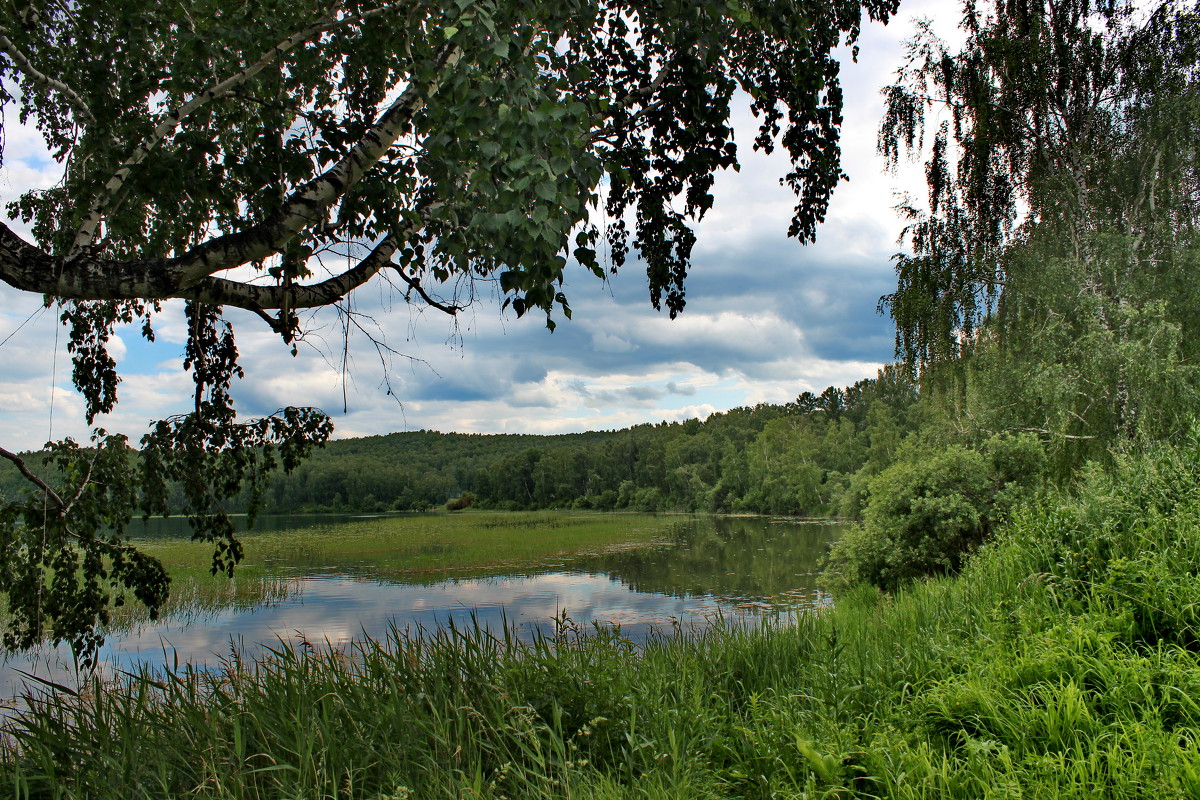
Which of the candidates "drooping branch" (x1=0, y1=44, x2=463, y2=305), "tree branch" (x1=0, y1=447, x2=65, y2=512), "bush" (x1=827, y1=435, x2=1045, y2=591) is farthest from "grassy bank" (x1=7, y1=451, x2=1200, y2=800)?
"bush" (x1=827, y1=435, x2=1045, y2=591)

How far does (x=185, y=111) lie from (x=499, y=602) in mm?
13007

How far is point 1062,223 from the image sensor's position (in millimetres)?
10812

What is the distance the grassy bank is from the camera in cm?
316

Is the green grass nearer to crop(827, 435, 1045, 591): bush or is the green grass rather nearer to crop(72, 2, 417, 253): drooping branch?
crop(827, 435, 1045, 591): bush

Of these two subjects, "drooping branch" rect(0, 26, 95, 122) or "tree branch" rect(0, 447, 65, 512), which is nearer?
"drooping branch" rect(0, 26, 95, 122)

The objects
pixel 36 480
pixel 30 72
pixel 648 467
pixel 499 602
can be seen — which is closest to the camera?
pixel 30 72

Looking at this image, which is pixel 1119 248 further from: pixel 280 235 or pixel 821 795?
pixel 280 235

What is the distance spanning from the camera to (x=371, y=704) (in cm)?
402

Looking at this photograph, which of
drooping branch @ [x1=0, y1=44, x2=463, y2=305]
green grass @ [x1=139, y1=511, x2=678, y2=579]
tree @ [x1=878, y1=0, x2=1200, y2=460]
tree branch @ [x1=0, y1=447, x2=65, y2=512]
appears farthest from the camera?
green grass @ [x1=139, y1=511, x2=678, y2=579]

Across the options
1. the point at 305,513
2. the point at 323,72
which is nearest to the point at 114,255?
the point at 323,72

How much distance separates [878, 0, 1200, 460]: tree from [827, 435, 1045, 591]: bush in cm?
66

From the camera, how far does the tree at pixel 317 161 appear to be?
2545mm

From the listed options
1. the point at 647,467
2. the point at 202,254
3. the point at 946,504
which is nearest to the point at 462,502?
the point at 647,467

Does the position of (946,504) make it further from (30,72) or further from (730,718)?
(30,72)
